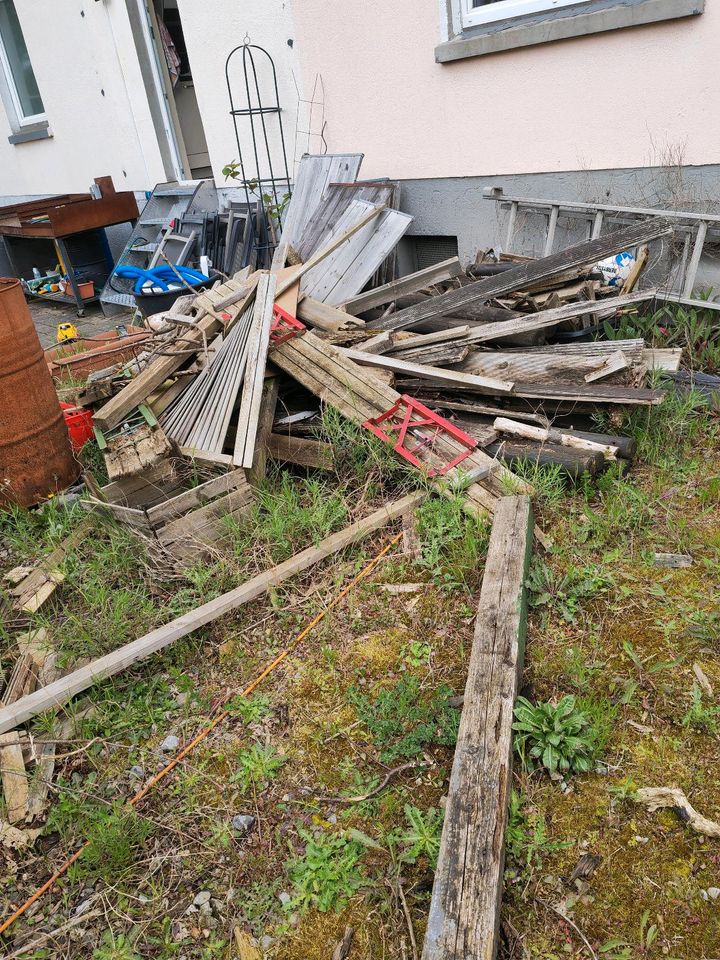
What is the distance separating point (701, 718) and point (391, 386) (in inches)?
96.4

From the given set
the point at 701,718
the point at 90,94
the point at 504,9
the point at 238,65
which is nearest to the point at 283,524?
the point at 701,718

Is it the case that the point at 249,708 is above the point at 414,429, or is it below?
below

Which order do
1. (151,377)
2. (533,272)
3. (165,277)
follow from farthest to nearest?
(165,277) < (533,272) < (151,377)

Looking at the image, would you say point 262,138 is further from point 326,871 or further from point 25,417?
point 326,871

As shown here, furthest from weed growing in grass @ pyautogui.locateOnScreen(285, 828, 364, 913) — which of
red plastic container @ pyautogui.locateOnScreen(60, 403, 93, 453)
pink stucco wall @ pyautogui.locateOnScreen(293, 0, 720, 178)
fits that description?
pink stucco wall @ pyautogui.locateOnScreen(293, 0, 720, 178)

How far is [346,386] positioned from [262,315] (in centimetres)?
69

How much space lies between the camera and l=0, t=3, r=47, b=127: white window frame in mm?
11461

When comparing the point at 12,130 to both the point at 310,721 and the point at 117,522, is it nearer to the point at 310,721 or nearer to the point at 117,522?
the point at 117,522

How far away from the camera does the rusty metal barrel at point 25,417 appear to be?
3.75 metres

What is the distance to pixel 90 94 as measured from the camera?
9797 mm

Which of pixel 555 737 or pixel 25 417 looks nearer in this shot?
pixel 555 737

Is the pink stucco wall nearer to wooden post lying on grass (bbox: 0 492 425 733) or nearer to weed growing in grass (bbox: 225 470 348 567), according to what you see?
wooden post lying on grass (bbox: 0 492 425 733)

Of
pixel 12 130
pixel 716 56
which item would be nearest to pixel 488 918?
pixel 716 56

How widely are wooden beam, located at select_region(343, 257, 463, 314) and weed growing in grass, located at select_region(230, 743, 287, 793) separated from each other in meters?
3.45
